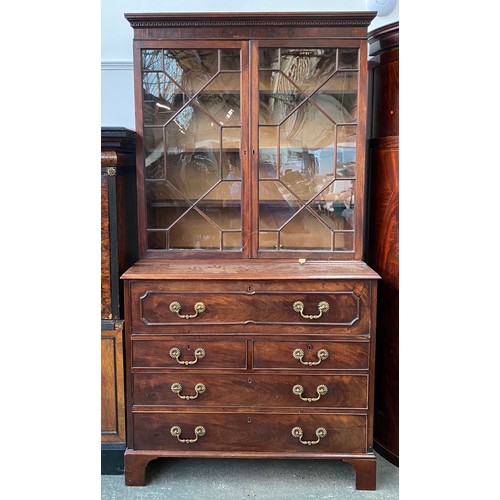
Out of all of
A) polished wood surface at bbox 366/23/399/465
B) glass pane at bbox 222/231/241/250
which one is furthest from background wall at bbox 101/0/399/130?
glass pane at bbox 222/231/241/250

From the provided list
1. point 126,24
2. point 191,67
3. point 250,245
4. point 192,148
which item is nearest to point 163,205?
point 192,148

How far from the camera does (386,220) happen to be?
5.72 ft

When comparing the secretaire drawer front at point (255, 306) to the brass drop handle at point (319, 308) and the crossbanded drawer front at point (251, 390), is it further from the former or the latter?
the crossbanded drawer front at point (251, 390)

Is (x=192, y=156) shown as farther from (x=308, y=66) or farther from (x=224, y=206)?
(x=308, y=66)

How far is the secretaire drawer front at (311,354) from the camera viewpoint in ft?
5.12

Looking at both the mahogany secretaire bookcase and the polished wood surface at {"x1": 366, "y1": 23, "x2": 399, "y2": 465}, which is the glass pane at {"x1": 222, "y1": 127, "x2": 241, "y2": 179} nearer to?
the mahogany secretaire bookcase

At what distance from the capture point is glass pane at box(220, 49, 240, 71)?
1.65 metres

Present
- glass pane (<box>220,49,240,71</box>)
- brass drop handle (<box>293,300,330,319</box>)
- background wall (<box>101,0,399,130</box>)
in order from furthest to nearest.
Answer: background wall (<box>101,0,399,130</box>) < glass pane (<box>220,49,240,71</box>) < brass drop handle (<box>293,300,330,319</box>)

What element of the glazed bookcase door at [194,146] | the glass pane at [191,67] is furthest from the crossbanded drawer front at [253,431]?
the glass pane at [191,67]

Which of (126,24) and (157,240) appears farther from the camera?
(126,24)

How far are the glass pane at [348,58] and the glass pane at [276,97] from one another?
0.17m

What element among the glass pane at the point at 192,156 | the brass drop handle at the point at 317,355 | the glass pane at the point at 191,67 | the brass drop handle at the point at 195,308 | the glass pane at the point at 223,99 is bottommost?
the brass drop handle at the point at 317,355

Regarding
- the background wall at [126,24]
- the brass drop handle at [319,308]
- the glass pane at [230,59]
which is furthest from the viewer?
the background wall at [126,24]

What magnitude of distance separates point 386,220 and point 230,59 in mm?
803
